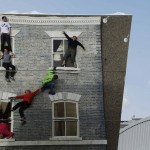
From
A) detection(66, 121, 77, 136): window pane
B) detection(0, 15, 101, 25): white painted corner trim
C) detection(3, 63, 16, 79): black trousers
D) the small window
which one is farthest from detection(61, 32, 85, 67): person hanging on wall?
detection(66, 121, 77, 136): window pane

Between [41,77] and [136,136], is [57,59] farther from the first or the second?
[136,136]

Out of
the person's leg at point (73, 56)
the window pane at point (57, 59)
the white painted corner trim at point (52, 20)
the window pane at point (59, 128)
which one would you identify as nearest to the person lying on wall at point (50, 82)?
the window pane at point (57, 59)

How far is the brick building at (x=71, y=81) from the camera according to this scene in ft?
51.6

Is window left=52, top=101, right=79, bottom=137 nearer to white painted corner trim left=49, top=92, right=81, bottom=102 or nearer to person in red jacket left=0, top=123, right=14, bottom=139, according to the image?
white painted corner trim left=49, top=92, right=81, bottom=102

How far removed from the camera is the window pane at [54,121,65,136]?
1579cm

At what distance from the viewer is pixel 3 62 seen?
16.0 m

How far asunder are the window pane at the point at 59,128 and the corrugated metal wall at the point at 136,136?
12.8 ft

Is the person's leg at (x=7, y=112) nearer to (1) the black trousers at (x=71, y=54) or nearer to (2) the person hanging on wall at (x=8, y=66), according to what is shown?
(2) the person hanging on wall at (x=8, y=66)

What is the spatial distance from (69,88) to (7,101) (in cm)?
237

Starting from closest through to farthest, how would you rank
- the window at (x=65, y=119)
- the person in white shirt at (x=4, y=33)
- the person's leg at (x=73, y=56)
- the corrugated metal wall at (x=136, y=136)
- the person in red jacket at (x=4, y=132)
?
1. the person in red jacket at (x=4, y=132)
2. the window at (x=65, y=119)
3. the person in white shirt at (x=4, y=33)
4. the person's leg at (x=73, y=56)
5. the corrugated metal wall at (x=136, y=136)

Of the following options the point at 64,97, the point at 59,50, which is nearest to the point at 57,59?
the point at 59,50

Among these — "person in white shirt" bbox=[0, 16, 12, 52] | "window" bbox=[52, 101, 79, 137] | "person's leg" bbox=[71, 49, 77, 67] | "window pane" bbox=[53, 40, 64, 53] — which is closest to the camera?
"window" bbox=[52, 101, 79, 137]

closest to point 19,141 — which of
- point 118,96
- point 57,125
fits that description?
point 57,125

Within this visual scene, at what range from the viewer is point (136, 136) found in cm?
1917
